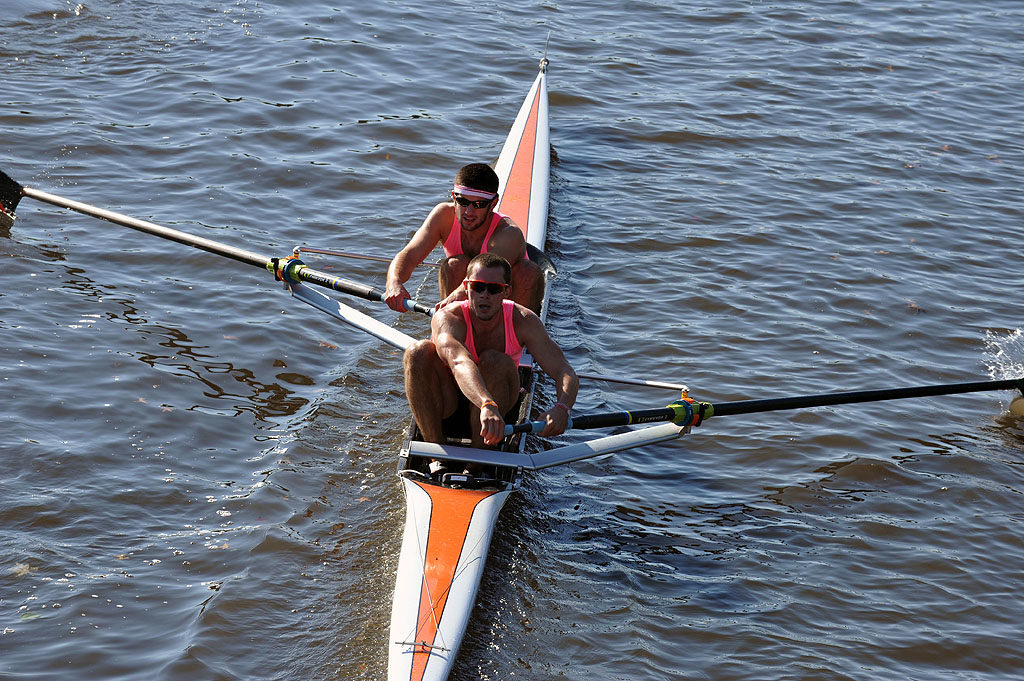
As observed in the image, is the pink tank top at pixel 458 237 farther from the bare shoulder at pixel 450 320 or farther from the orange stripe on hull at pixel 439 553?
the orange stripe on hull at pixel 439 553

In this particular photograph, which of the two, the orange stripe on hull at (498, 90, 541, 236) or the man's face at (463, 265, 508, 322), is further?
the orange stripe on hull at (498, 90, 541, 236)

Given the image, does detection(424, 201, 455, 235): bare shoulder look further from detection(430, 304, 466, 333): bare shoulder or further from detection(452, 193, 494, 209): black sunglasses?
detection(430, 304, 466, 333): bare shoulder

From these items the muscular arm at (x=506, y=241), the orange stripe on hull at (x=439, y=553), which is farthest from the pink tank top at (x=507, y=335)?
the muscular arm at (x=506, y=241)

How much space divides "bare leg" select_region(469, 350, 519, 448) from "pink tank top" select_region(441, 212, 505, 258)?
1379 mm

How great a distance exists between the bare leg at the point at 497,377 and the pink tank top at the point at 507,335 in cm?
7

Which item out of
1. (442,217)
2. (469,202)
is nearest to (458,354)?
(469,202)

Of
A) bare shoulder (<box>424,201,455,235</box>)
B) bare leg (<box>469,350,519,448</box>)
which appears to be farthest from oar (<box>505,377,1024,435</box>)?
bare shoulder (<box>424,201,455,235</box>)

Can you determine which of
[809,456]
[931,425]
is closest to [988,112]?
[931,425]

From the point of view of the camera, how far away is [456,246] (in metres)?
6.81

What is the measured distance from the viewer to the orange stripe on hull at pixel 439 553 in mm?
4500

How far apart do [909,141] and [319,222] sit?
23.2ft

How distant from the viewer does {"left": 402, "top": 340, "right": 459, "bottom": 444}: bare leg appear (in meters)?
5.43

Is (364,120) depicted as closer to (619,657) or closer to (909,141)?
(909,141)

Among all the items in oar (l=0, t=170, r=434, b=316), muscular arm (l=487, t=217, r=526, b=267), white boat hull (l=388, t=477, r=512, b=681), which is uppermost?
muscular arm (l=487, t=217, r=526, b=267)
